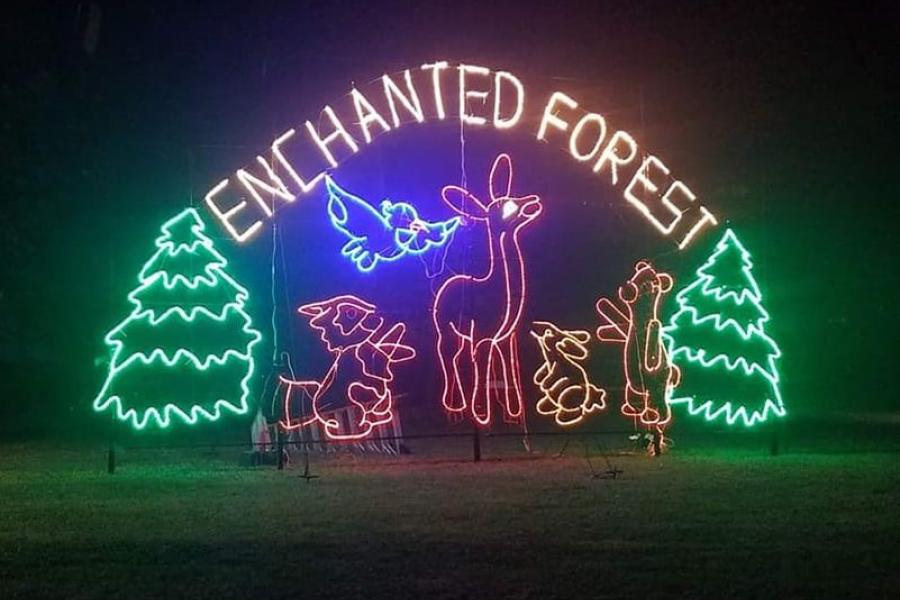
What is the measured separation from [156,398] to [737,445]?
7805mm

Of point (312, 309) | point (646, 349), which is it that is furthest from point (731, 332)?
point (312, 309)

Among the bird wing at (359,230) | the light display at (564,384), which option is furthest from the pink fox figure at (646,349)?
the bird wing at (359,230)

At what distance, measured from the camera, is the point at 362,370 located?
1655 cm

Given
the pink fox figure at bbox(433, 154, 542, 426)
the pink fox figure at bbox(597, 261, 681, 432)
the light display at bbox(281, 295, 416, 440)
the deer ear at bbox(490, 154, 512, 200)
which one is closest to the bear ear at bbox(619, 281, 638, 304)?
the pink fox figure at bbox(597, 261, 681, 432)

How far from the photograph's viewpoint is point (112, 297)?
86.1ft

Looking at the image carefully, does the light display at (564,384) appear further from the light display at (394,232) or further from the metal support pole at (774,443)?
the metal support pole at (774,443)

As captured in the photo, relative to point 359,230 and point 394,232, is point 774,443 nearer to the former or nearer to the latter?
point 394,232

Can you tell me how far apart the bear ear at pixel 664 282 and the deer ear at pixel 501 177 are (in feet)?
7.46

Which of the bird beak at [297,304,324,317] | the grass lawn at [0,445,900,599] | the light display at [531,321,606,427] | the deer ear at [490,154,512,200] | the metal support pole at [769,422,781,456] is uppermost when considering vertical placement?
the deer ear at [490,154,512,200]

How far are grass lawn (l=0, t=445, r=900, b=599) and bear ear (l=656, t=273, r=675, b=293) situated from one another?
2.51m

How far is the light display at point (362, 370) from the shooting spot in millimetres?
16094

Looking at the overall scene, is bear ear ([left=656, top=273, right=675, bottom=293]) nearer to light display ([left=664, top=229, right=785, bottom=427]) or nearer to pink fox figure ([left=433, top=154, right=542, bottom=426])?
light display ([left=664, top=229, right=785, bottom=427])

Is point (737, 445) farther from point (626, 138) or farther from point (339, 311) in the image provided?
point (339, 311)

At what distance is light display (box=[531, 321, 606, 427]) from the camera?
1656 centimetres
